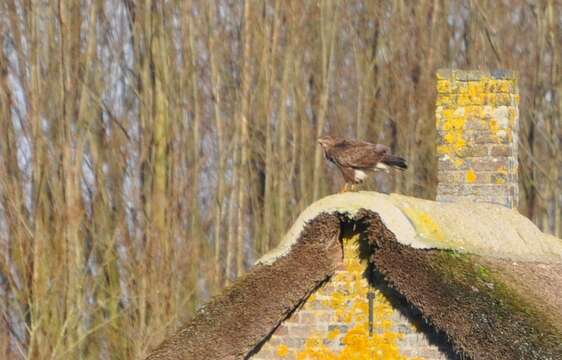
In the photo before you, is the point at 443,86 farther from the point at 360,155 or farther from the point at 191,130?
the point at 191,130

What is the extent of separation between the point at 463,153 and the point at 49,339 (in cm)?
763

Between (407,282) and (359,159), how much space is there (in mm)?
1552

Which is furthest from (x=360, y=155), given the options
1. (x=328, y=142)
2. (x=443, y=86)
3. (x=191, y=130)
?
(x=191, y=130)

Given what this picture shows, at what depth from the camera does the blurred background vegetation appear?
1984cm

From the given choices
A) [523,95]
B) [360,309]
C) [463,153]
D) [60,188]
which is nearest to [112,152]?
[60,188]

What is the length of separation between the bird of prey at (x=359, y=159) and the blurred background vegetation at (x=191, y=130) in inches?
291

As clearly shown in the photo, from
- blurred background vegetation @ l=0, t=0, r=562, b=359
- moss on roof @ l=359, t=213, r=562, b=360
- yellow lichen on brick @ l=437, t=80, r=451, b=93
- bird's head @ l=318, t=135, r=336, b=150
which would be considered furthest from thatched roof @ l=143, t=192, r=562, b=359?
blurred background vegetation @ l=0, t=0, r=562, b=359

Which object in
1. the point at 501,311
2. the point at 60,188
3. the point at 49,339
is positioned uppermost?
the point at 501,311

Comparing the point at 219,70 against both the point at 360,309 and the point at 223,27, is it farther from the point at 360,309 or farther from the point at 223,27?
the point at 360,309

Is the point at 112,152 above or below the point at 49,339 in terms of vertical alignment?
above

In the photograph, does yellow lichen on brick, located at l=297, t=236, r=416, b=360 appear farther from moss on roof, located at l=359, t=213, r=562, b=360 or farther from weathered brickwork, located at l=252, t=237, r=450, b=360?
moss on roof, located at l=359, t=213, r=562, b=360

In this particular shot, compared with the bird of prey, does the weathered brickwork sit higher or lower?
lower

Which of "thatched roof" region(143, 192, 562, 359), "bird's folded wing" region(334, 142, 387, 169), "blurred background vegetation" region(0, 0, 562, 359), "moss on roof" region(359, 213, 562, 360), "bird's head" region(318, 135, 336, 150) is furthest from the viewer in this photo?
"blurred background vegetation" region(0, 0, 562, 359)

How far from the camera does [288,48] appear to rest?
2342cm
